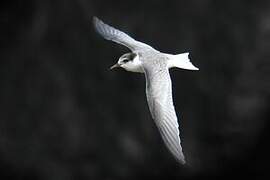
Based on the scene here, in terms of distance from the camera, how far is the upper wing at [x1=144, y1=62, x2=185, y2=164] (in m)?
4.16

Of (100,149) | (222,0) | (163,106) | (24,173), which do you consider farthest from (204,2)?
(163,106)

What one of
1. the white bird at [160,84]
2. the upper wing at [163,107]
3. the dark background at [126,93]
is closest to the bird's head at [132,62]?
the white bird at [160,84]

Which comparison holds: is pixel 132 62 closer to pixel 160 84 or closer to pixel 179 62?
pixel 179 62

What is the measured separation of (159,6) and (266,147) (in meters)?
1.25

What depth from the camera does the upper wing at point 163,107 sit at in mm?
4156

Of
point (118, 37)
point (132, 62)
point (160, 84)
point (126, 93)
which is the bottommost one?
point (126, 93)

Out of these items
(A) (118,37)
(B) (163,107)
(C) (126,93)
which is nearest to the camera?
(B) (163,107)

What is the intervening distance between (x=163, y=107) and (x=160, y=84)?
19 centimetres

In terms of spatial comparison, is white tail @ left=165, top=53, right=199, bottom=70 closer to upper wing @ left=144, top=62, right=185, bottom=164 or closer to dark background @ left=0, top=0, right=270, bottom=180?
upper wing @ left=144, top=62, right=185, bottom=164

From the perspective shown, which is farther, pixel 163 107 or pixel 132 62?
pixel 132 62

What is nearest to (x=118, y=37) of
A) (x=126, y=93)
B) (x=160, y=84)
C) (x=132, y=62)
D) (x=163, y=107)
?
(x=132, y=62)

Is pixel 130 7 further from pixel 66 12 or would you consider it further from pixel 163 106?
pixel 163 106

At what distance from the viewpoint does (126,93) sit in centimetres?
663

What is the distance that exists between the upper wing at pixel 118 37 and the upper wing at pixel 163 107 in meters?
0.52
